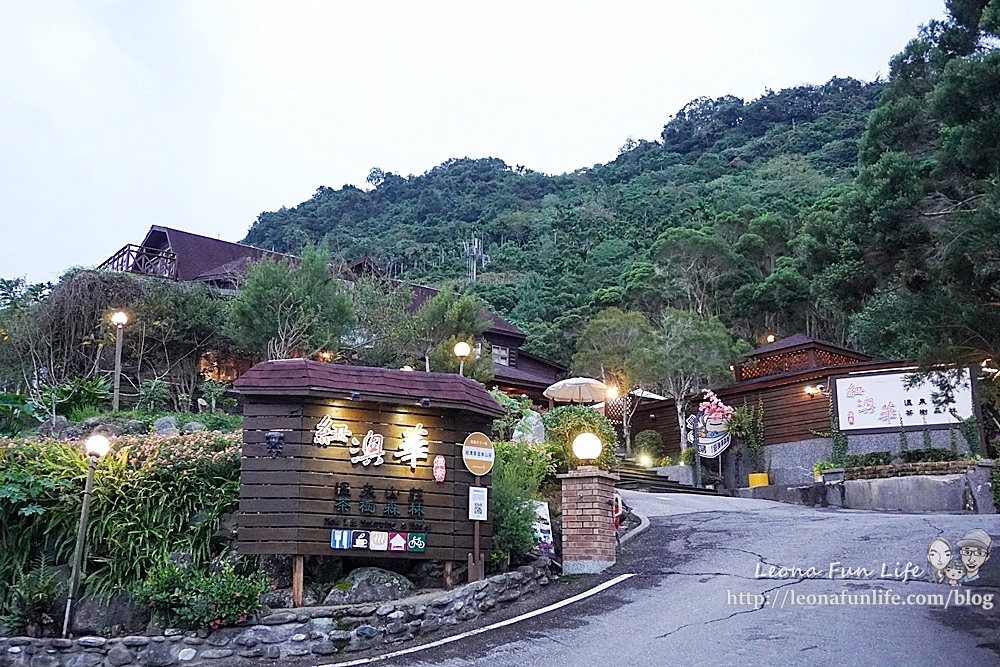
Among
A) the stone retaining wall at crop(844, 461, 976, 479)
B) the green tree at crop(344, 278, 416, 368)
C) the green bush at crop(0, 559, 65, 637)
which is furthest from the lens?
the green tree at crop(344, 278, 416, 368)

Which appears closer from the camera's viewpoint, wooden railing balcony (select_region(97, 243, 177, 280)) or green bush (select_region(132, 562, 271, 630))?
green bush (select_region(132, 562, 271, 630))

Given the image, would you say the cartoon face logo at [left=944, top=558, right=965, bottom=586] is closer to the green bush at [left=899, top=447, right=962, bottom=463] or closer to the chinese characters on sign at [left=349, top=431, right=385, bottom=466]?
the chinese characters on sign at [left=349, top=431, right=385, bottom=466]

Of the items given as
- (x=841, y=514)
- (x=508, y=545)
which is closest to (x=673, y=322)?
(x=841, y=514)

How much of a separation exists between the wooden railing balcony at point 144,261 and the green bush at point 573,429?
50.0ft

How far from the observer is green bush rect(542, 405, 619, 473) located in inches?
573

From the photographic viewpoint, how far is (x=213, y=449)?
35.0 feet

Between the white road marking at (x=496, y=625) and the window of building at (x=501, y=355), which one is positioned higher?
the window of building at (x=501, y=355)

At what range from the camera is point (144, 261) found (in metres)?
26.3

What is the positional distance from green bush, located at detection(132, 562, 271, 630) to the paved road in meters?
1.73

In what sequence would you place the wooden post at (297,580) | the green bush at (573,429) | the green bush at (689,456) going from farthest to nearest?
the green bush at (689,456) → the green bush at (573,429) → the wooden post at (297,580)

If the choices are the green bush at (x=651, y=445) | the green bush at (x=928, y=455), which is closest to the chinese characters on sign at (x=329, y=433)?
the green bush at (x=928, y=455)

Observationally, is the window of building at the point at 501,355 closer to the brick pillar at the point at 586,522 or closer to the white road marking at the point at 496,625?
the brick pillar at the point at 586,522

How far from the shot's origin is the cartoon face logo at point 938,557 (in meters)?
10.1

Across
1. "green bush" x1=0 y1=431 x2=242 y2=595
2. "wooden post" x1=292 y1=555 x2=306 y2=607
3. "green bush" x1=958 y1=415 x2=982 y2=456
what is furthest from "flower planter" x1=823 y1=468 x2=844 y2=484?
"green bush" x1=0 y1=431 x2=242 y2=595
